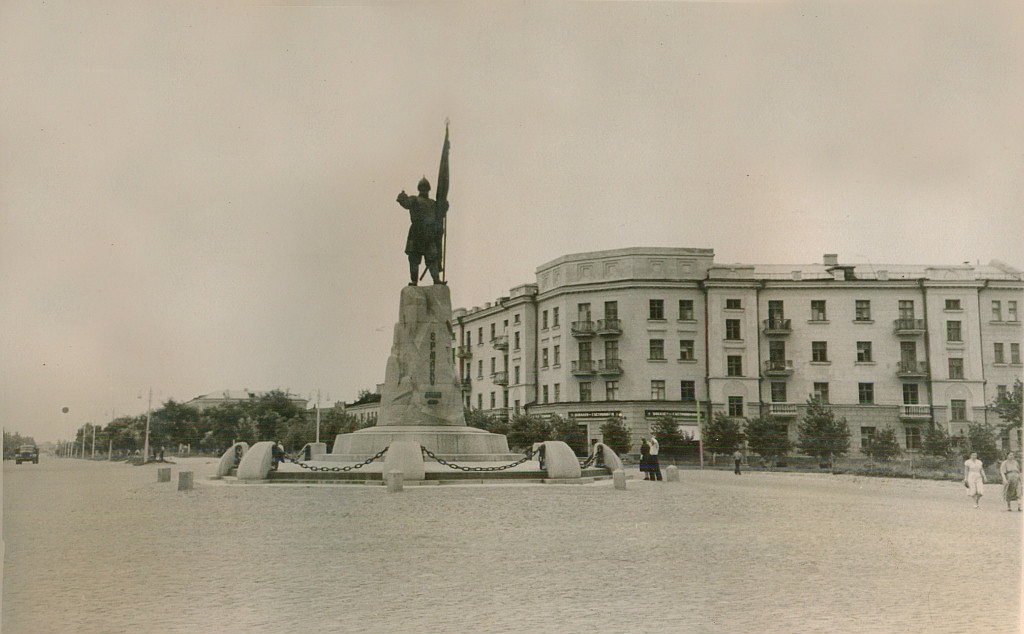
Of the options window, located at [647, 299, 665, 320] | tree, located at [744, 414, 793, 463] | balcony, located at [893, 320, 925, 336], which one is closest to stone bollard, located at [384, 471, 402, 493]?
balcony, located at [893, 320, 925, 336]

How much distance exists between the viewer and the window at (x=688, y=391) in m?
51.1

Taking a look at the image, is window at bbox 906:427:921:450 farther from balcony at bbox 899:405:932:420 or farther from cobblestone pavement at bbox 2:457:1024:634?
cobblestone pavement at bbox 2:457:1024:634

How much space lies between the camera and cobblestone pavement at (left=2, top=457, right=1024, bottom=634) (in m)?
7.19

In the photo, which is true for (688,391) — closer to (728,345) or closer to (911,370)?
(728,345)

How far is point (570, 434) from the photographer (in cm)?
4881

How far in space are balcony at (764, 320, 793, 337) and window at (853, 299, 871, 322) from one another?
16.2 ft

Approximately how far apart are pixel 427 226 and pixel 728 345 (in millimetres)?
29407

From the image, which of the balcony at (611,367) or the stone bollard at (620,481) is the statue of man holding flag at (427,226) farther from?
the balcony at (611,367)

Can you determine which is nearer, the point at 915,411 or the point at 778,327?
the point at 915,411

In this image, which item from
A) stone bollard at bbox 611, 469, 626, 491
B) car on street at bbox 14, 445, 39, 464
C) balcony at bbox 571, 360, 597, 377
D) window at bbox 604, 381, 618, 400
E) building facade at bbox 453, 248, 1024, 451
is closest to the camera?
car on street at bbox 14, 445, 39, 464

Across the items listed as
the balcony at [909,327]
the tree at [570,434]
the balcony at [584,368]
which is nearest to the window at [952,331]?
the balcony at [909,327]

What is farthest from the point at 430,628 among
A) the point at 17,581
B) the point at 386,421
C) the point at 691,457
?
the point at 691,457

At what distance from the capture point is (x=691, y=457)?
4616 cm

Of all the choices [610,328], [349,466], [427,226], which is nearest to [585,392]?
[610,328]
